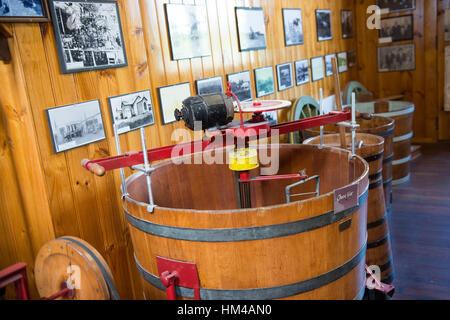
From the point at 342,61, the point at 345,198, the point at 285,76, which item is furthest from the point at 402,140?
the point at 345,198

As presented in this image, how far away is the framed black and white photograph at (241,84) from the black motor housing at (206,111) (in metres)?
2.05

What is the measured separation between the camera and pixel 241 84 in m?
4.50

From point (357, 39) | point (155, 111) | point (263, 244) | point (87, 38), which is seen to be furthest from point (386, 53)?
point (263, 244)

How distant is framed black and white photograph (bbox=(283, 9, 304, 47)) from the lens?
538cm

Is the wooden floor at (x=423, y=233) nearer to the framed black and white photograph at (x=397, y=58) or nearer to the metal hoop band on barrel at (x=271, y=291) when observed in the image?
the metal hoop band on barrel at (x=271, y=291)

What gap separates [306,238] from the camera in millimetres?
1931

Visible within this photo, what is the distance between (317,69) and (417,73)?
2707mm

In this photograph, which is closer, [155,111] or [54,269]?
[54,269]

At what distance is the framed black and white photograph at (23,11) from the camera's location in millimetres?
2328

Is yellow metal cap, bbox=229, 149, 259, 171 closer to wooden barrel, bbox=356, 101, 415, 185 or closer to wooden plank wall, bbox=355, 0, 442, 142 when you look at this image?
wooden barrel, bbox=356, 101, 415, 185

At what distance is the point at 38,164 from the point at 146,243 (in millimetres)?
925
